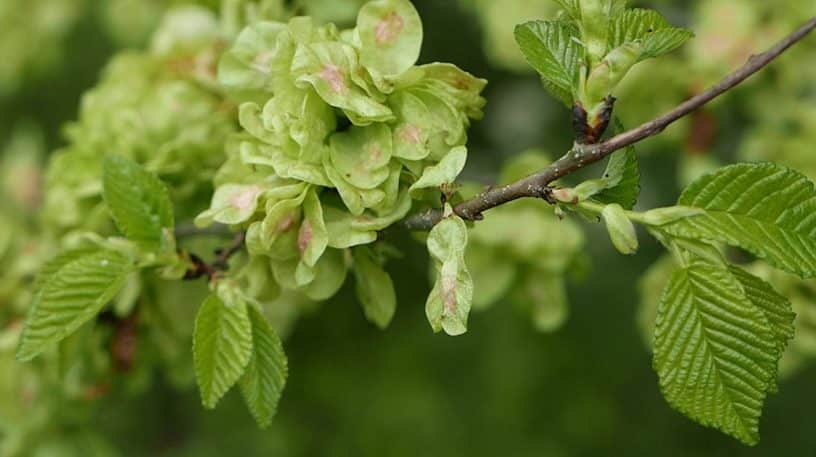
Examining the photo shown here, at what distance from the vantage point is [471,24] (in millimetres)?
1802

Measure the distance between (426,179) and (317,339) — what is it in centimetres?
118

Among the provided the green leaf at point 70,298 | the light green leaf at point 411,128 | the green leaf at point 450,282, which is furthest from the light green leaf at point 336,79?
the green leaf at point 70,298

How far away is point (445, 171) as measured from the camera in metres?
0.77

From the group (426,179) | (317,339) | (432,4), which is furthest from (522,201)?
(317,339)

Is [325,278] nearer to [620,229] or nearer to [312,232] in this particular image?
[312,232]

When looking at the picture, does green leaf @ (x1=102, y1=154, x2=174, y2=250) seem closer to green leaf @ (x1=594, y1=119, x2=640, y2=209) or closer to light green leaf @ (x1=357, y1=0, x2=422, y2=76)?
light green leaf @ (x1=357, y1=0, x2=422, y2=76)

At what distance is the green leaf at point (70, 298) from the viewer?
856 mm

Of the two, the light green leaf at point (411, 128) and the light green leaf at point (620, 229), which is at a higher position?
the light green leaf at point (620, 229)

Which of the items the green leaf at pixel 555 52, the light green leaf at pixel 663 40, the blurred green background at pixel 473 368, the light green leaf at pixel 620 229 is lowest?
the blurred green background at pixel 473 368

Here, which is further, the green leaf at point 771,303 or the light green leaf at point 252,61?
the light green leaf at point 252,61

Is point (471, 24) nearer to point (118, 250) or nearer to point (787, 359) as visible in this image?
point (787, 359)

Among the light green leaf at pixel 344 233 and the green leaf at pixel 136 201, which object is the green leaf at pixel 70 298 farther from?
the light green leaf at pixel 344 233

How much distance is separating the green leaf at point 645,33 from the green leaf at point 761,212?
0.33 ft

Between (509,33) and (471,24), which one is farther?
(471,24)
